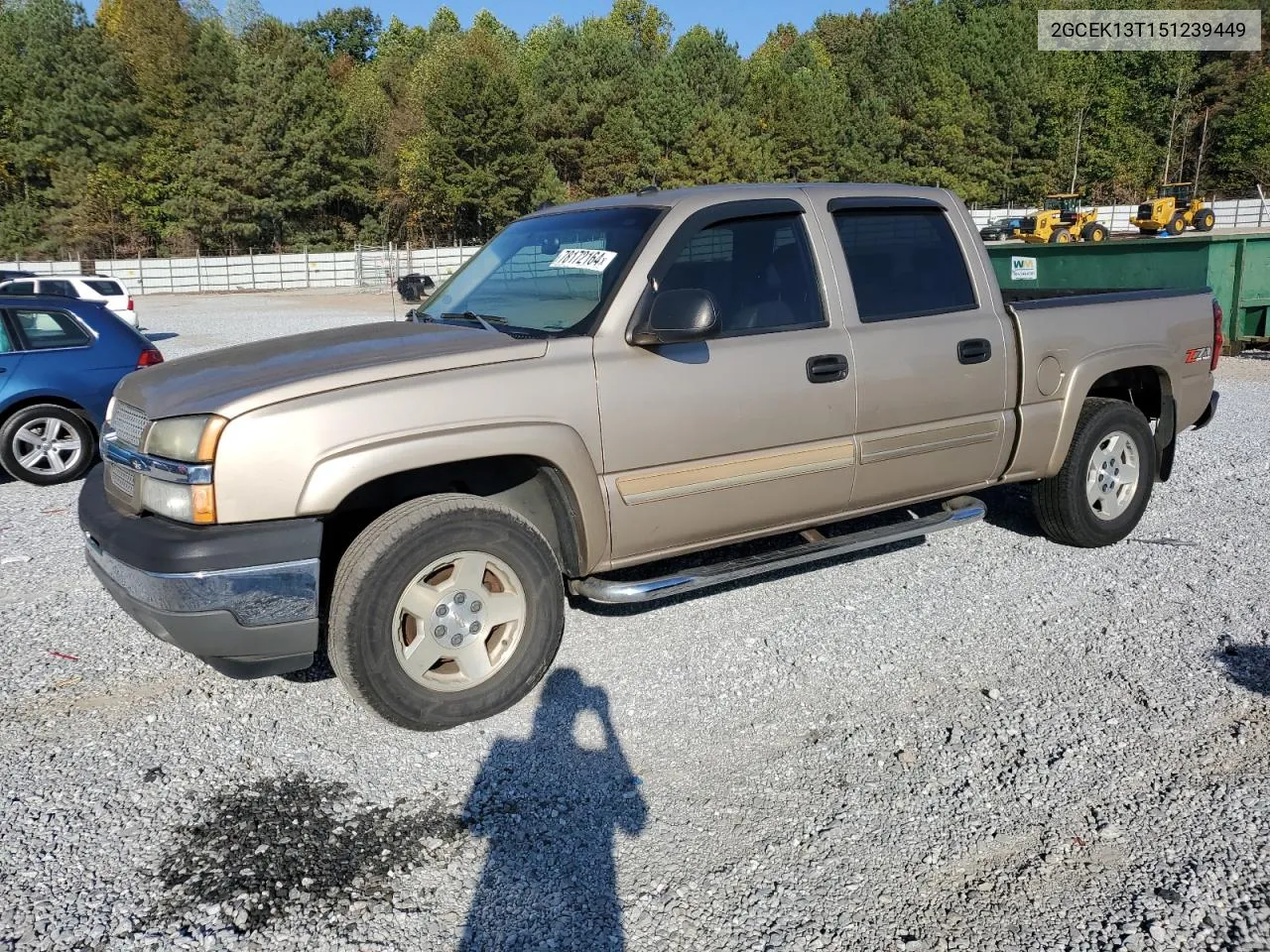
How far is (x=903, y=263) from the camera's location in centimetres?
469

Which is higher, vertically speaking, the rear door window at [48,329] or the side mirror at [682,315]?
the side mirror at [682,315]

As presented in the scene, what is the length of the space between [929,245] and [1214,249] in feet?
30.7

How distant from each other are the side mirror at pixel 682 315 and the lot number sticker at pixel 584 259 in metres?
0.44

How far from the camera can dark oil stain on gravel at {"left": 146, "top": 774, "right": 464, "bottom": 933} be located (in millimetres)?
2688

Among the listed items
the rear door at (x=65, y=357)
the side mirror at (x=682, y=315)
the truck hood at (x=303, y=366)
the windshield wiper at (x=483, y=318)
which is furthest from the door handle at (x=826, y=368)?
the rear door at (x=65, y=357)

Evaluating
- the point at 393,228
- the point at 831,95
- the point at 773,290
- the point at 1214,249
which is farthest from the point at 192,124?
the point at 773,290

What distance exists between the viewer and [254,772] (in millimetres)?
3398

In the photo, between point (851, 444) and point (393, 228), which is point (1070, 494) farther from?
point (393, 228)

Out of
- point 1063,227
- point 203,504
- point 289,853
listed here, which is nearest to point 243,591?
point 203,504

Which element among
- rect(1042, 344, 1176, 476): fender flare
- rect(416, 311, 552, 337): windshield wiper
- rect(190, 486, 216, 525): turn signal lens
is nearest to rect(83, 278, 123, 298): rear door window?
rect(416, 311, 552, 337): windshield wiper

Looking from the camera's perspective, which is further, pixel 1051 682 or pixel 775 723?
pixel 1051 682

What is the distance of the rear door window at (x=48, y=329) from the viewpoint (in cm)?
797

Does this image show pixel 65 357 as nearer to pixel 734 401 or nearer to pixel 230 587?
pixel 230 587

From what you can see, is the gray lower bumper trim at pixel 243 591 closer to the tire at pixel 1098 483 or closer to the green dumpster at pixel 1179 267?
the tire at pixel 1098 483
